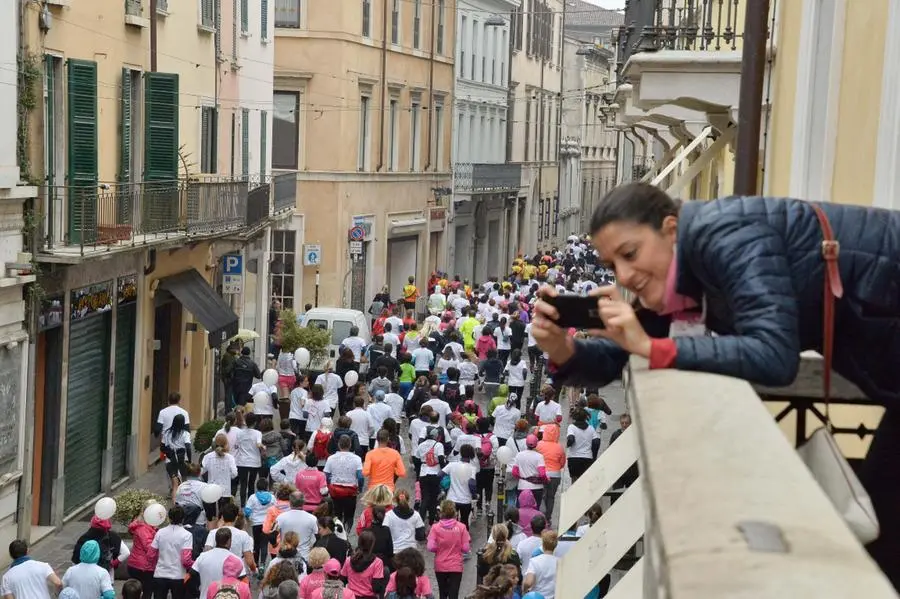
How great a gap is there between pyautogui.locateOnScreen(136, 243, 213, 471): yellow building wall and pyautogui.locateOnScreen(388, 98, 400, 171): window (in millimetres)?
17587

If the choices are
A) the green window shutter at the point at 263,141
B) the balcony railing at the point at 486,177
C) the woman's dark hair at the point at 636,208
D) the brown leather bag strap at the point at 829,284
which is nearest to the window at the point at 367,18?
the green window shutter at the point at 263,141

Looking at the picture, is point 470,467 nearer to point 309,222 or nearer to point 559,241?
point 309,222

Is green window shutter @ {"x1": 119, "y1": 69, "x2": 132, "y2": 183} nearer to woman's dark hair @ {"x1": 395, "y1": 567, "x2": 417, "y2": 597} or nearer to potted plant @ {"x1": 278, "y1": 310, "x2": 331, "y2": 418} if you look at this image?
potted plant @ {"x1": 278, "y1": 310, "x2": 331, "y2": 418}

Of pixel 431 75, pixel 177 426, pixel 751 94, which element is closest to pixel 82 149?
pixel 177 426

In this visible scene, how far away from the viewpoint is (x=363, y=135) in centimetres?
4472

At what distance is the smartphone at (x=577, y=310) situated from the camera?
4156 millimetres

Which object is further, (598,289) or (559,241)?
(559,241)

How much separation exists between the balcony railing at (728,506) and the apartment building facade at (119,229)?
16.4 m

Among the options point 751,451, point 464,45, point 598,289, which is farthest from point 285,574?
point 464,45

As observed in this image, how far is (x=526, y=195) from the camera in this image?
71812 millimetres

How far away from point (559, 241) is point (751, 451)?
80848 mm

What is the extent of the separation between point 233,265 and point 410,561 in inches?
719

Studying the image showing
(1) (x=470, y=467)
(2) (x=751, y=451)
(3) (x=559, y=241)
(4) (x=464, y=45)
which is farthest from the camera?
(3) (x=559, y=241)

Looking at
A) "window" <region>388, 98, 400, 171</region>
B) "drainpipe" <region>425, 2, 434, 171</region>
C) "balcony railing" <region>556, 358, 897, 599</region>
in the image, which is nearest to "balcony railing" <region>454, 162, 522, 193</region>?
"drainpipe" <region>425, 2, 434, 171</region>
